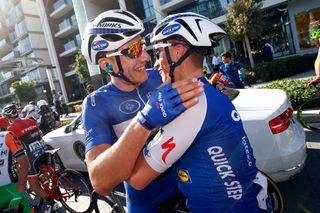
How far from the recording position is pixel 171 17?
1.71 metres

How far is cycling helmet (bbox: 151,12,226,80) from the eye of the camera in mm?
1582

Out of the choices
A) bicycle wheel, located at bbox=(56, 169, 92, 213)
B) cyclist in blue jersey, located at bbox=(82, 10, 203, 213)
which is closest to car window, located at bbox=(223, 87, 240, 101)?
cyclist in blue jersey, located at bbox=(82, 10, 203, 213)

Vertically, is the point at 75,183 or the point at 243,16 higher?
the point at 243,16

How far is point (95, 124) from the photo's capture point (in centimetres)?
182

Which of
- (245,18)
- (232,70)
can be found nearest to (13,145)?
(232,70)

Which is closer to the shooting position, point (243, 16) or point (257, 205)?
point (257, 205)

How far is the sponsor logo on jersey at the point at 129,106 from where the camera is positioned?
6.84 ft

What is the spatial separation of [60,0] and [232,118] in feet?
143

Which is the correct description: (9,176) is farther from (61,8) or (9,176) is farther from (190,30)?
(61,8)

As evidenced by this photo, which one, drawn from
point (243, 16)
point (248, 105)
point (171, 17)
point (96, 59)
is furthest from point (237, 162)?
point (243, 16)

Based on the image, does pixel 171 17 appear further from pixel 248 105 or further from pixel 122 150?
pixel 248 105

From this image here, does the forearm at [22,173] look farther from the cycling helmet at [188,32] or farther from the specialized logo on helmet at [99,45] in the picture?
the cycling helmet at [188,32]

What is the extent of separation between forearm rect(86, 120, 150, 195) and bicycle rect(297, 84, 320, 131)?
5315 millimetres

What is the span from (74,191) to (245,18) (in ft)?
52.6
